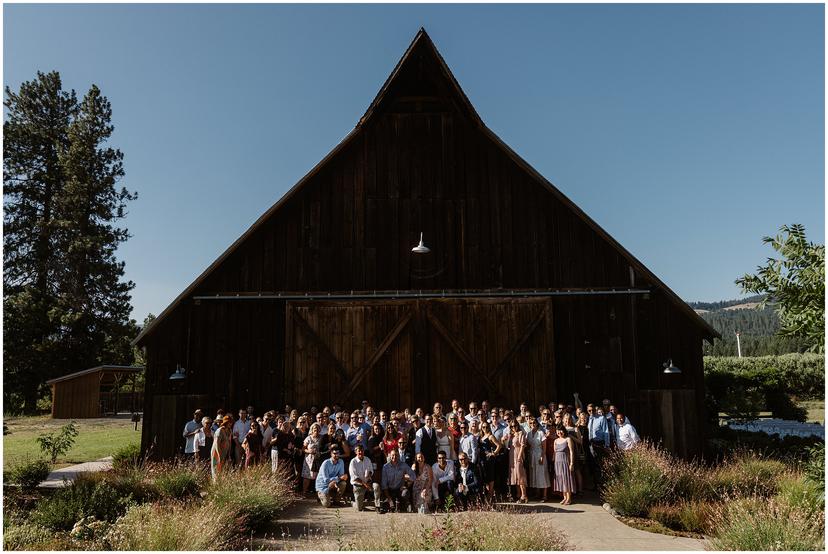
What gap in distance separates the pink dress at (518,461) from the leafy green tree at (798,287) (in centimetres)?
588

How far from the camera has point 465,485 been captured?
444 inches

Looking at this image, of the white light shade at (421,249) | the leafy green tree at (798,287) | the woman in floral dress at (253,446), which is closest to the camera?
the leafy green tree at (798,287)

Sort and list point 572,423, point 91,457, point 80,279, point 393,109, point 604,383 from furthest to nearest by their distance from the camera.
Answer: point 80,279 < point 91,457 < point 393,109 < point 604,383 < point 572,423

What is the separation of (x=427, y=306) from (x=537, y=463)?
5.00 m

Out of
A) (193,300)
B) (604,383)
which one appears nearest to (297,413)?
(193,300)

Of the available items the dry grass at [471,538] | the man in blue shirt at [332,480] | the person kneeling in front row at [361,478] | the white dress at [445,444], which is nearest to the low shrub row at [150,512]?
the man in blue shirt at [332,480]

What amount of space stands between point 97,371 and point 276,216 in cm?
2185

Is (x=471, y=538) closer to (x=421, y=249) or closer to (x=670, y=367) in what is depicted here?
(x=421, y=249)

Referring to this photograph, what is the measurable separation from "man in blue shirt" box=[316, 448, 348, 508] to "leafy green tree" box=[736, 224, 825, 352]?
795cm

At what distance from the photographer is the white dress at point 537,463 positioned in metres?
12.0

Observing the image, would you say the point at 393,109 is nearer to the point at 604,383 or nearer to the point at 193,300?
the point at 193,300

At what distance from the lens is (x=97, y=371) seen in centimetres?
3200

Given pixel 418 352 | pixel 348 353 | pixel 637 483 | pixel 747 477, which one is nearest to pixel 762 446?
pixel 747 477

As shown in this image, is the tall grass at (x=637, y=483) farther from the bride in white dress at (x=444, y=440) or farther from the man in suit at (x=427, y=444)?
the man in suit at (x=427, y=444)
